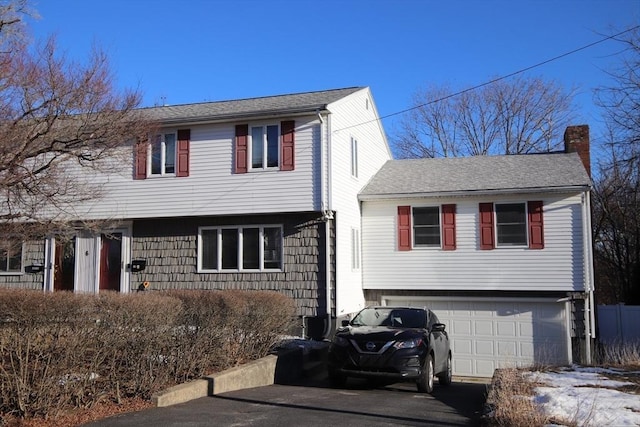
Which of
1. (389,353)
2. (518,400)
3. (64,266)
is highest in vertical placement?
(64,266)

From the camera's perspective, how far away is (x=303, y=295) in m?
17.1

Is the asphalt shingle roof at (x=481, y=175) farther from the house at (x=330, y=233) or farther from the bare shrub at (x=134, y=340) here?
the bare shrub at (x=134, y=340)

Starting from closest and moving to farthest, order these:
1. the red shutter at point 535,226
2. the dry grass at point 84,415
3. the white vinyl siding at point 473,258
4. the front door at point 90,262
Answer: the dry grass at point 84,415 → the white vinyl siding at point 473,258 → the red shutter at point 535,226 → the front door at point 90,262

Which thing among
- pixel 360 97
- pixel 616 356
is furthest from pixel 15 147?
pixel 616 356

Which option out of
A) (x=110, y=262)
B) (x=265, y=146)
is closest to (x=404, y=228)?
(x=265, y=146)

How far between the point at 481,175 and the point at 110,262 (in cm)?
1253

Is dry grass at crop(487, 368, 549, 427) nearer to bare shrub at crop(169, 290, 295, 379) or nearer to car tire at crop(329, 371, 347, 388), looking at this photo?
car tire at crop(329, 371, 347, 388)

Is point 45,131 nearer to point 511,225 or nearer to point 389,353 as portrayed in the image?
point 389,353

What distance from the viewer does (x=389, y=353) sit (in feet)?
35.8

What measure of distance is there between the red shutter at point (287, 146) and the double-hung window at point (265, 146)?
0.15m

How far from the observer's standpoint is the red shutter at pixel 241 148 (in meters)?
17.4

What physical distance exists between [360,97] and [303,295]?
7546 mm

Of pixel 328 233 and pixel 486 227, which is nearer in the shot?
pixel 328 233

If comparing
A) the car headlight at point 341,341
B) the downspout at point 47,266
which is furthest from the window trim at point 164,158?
the car headlight at point 341,341
